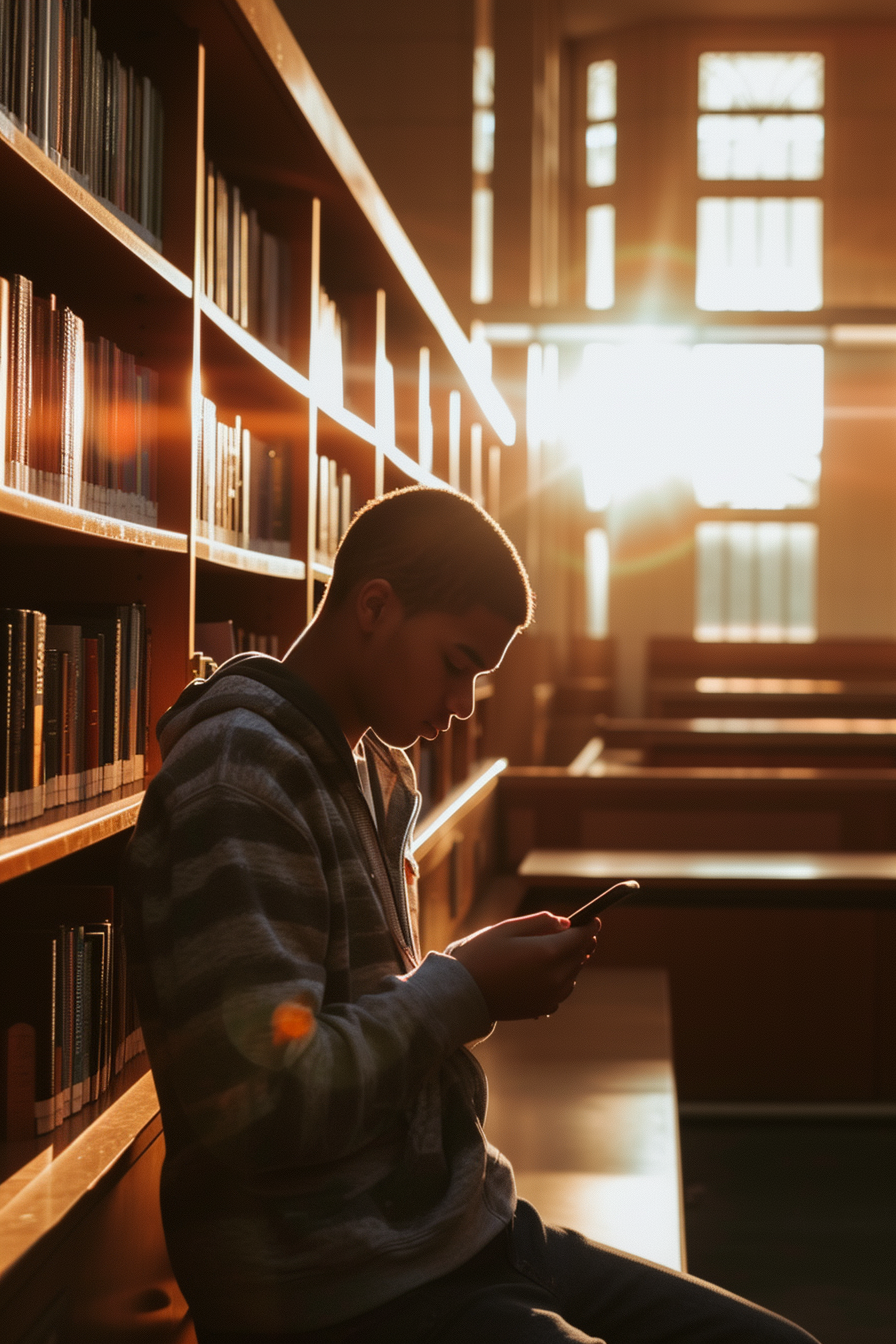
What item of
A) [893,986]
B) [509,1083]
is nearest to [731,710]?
[893,986]

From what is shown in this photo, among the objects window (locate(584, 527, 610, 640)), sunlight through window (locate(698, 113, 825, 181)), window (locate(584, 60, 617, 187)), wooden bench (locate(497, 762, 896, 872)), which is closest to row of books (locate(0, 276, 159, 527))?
wooden bench (locate(497, 762, 896, 872))

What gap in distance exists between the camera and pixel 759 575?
521 inches

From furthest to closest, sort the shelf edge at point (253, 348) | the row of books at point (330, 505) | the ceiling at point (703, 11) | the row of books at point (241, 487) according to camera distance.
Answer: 1. the ceiling at point (703, 11)
2. the row of books at point (330, 505)
3. the row of books at point (241, 487)
4. the shelf edge at point (253, 348)

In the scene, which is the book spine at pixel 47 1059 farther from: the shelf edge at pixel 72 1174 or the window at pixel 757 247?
→ the window at pixel 757 247

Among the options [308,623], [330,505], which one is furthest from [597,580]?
[308,623]

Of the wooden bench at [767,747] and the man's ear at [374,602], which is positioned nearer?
the man's ear at [374,602]

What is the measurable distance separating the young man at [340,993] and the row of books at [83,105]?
61 centimetres

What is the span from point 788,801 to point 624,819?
0.54 meters

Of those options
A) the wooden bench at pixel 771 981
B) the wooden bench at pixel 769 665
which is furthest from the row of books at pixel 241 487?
the wooden bench at pixel 769 665

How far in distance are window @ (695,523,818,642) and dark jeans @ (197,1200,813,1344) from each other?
477 inches

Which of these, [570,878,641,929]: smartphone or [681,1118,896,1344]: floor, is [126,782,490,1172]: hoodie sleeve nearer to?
[570,878,641,929]: smartphone

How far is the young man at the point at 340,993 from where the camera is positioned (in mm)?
1015

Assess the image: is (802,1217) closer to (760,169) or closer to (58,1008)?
(58,1008)

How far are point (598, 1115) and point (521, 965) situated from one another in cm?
151
